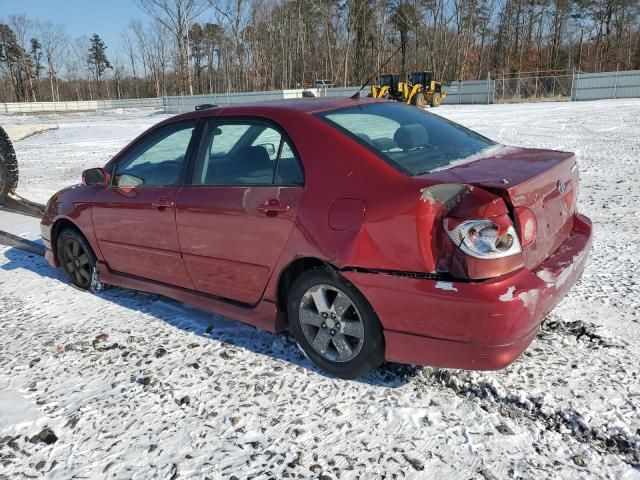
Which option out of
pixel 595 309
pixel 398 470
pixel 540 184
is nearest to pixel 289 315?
pixel 398 470

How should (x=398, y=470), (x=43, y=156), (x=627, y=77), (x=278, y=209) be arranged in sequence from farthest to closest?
(x=627, y=77) → (x=43, y=156) → (x=278, y=209) → (x=398, y=470)

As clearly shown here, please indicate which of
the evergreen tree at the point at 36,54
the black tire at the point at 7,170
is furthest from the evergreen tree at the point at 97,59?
the black tire at the point at 7,170

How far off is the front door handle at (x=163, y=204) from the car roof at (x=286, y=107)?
0.63 metres

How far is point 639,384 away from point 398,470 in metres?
1.41

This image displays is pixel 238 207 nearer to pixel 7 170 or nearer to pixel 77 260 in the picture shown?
pixel 77 260

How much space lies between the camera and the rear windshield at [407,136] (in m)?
2.84

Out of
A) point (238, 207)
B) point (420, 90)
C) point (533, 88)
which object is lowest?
point (238, 207)

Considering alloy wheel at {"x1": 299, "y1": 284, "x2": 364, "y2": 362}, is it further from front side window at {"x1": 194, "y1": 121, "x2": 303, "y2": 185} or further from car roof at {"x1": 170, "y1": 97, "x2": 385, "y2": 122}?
car roof at {"x1": 170, "y1": 97, "x2": 385, "y2": 122}

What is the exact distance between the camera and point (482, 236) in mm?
2357

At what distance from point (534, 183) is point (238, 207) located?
165cm

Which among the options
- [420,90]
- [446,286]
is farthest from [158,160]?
[420,90]

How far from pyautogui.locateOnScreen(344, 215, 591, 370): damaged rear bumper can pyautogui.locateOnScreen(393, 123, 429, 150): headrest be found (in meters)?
0.91

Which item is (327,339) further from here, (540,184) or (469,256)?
(540,184)

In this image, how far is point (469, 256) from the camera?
7.74 ft
